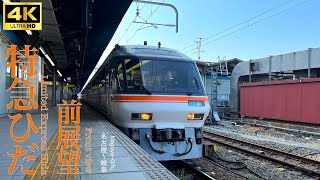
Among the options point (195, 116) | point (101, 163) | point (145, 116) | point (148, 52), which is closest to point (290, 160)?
point (195, 116)

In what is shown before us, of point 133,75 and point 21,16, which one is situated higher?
point 21,16

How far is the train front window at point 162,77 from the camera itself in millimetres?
7527

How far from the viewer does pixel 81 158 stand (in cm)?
479

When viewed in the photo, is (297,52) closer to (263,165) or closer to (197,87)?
(263,165)

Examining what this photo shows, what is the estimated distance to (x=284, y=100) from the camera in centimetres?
1873

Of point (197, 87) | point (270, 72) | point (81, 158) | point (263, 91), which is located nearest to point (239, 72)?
point (270, 72)

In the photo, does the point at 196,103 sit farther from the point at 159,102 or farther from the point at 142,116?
the point at 142,116

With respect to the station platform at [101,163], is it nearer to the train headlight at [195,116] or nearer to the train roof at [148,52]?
the train headlight at [195,116]

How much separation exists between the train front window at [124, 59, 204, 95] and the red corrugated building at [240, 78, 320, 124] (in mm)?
10712

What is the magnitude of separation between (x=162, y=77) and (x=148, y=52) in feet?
2.61

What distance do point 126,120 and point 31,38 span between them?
9.07 metres

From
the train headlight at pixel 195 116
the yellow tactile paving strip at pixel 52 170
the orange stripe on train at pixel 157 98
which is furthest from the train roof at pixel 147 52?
the yellow tactile paving strip at pixel 52 170

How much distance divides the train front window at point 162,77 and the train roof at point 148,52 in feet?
0.60

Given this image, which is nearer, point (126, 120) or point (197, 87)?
point (126, 120)
